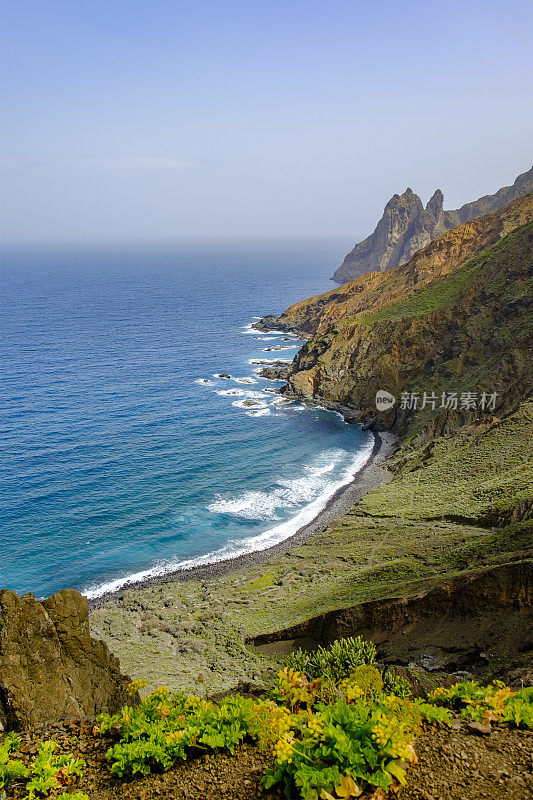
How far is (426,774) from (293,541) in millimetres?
41318

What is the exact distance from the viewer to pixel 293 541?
50.4 metres

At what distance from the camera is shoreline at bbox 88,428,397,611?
4441 cm

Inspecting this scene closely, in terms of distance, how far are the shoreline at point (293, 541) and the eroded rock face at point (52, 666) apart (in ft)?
76.6

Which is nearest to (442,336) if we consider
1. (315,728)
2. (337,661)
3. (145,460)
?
(145,460)

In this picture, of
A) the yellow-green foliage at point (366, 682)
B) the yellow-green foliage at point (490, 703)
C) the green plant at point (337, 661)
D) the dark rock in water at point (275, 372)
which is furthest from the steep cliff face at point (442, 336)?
the yellow-green foliage at point (366, 682)

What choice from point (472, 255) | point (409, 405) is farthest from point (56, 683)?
point (472, 255)

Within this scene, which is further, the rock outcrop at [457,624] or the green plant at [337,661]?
the rock outcrop at [457,624]

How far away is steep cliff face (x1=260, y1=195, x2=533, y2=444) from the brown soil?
55503mm

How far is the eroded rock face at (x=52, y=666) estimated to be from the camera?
15.6 metres

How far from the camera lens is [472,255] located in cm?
10062

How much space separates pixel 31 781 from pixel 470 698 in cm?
954

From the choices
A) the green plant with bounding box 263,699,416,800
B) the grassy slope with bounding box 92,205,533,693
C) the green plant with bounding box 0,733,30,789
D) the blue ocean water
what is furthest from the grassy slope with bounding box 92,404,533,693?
the green plant with bounding box 263,699,416,800

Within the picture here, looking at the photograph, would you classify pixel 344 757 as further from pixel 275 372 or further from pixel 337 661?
pixel 275 372

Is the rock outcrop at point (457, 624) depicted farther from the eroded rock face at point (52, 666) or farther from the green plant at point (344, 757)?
the green plant at point (344, 757)
